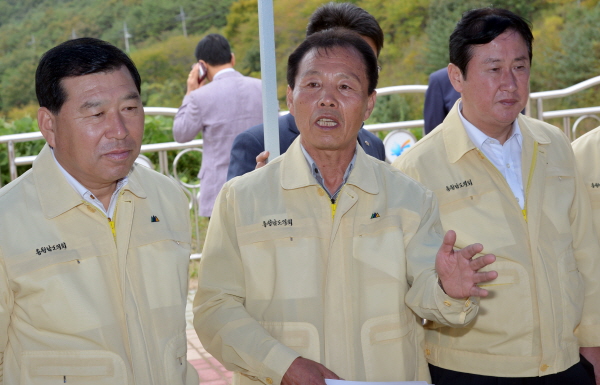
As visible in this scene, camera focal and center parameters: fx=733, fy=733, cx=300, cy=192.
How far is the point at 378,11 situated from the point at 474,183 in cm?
1703

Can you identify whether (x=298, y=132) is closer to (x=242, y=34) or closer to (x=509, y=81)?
(x=509, y=81)

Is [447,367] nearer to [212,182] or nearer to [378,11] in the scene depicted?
[212,182]

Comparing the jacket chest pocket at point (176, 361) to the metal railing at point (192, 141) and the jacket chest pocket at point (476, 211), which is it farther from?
the metal railing at point (192, 141)

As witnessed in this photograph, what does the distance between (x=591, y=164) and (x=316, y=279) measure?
167 centimetres

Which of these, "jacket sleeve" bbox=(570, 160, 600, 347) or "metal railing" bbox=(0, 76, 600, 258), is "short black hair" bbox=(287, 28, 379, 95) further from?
"metal railing" bbox=(0, 76, 600, 258)

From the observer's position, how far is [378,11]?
19.4m

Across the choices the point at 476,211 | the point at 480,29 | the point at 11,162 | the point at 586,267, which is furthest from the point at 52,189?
the point at 11,162

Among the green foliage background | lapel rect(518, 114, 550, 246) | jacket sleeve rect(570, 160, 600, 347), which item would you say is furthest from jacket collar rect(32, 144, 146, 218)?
the green foliage background

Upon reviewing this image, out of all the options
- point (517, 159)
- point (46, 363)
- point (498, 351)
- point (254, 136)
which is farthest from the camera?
point (254, 136)

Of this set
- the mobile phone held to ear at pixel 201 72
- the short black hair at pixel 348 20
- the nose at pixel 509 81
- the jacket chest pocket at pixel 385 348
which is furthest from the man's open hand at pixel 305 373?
the mobile phone held to ear at pixel 201 72

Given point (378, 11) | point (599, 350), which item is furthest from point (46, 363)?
point (378, 11)

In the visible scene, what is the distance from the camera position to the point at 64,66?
7.96ft

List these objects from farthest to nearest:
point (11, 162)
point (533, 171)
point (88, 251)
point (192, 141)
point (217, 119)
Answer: point (192, 141), point (11, 162), point (217, 119), point (533, 171), point (88, 251)

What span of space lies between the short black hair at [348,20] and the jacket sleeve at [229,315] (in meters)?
1.31
